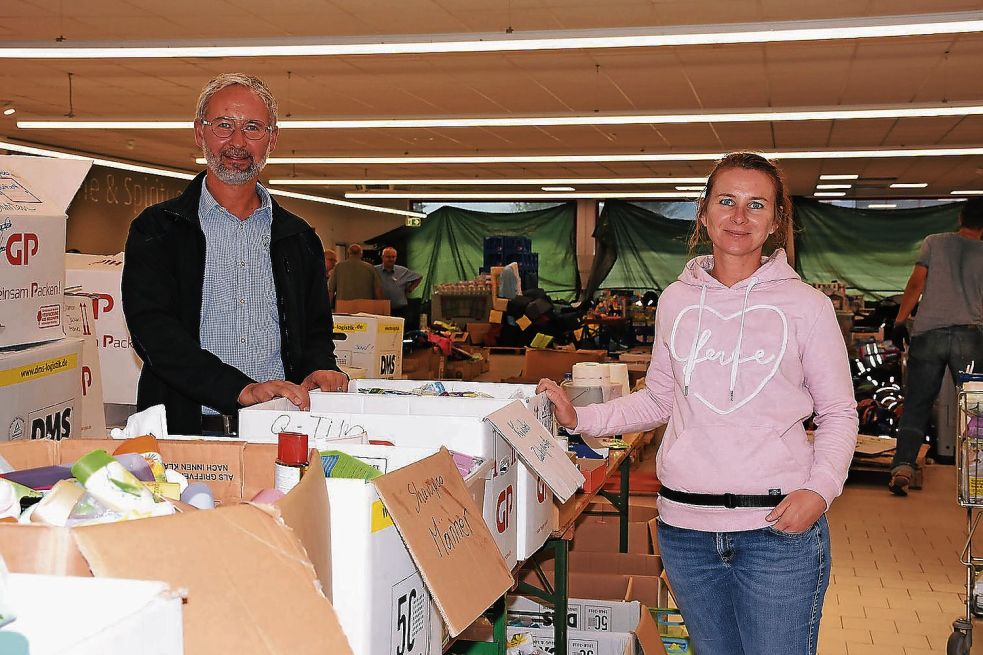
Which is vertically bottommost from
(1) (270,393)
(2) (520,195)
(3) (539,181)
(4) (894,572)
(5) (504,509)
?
(4) (894,572)

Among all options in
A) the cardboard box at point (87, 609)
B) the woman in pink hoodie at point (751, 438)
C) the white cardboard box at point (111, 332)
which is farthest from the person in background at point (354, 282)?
the cardboard box at point (87, 609)

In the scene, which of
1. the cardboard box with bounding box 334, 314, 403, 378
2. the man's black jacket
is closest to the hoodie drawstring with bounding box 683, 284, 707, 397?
the man's black jacket

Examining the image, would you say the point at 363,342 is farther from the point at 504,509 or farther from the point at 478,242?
the point at 478,242

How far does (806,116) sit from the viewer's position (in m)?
7.84

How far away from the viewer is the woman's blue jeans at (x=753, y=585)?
196 cm

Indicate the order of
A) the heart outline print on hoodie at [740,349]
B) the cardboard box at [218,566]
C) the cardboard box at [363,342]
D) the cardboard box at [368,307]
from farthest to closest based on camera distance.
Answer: the cardboard box at [368,307] → the cardboard box at [363,342] → the heart outline print on hoodie at [740,349] → the cardboard box at [218,566]

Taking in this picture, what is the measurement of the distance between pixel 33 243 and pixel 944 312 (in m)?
5.92

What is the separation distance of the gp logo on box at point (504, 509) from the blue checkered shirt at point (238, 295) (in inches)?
28.5

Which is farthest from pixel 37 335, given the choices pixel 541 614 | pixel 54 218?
pixel 541 614

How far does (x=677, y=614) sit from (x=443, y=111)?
25.8ft

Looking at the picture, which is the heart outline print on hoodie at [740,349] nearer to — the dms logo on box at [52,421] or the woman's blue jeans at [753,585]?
the woman's blue jeans at [753,585]

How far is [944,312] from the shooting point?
656 cm

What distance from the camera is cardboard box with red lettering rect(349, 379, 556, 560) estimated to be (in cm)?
231

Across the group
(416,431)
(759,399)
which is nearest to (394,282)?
(416,431)
